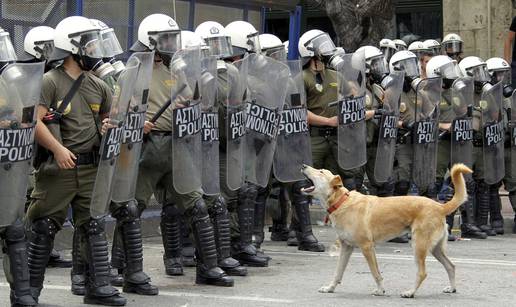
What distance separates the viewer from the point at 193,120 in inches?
312

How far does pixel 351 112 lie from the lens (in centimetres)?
1048

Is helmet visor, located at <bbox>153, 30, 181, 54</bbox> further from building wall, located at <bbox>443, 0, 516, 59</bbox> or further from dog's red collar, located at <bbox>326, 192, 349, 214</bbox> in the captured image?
building wall, located at <bbox>443, 0, 516, 59</bbox>

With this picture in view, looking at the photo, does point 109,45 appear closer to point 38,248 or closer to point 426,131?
point 38,248

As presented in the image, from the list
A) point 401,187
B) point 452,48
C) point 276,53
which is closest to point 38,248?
point 276,53

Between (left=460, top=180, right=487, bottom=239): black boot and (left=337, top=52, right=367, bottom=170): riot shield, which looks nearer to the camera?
(left=337, top=52, right=367, bottom=170): riot shield

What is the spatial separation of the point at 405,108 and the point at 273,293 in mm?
3904

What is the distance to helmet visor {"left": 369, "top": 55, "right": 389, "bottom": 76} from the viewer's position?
11.2 m

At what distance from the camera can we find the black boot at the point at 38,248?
7.15 m

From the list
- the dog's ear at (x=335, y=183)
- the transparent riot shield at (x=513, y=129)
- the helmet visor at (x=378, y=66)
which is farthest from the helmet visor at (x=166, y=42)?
the transparent riot shield at (x=513, y=129)

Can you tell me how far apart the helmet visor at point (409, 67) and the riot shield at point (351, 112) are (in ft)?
2.79

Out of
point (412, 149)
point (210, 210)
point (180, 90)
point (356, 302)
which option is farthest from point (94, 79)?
point (412, 149)

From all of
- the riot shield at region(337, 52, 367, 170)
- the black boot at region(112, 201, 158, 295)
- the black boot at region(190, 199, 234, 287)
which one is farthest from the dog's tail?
the riot shield at region(337, 52, 367, 170)

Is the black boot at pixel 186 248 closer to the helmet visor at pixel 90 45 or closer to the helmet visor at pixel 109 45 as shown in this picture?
the helmet visor at pixel 109 45

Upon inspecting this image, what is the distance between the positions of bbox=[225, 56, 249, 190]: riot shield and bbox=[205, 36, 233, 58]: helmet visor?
0.17 meters
